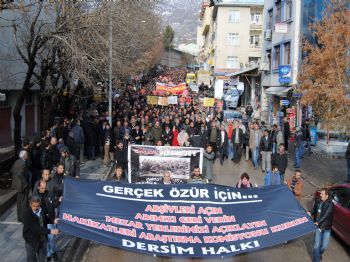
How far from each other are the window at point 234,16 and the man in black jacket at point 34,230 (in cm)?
5631

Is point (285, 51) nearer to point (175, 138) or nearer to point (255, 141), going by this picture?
point (255, 141)

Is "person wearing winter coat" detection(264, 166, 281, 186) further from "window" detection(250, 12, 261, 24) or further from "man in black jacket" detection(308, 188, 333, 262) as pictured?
"window" detection(250, 12, 261, 24)

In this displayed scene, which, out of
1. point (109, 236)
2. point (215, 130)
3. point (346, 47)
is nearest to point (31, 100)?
point (215, 130)

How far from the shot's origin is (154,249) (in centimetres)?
823

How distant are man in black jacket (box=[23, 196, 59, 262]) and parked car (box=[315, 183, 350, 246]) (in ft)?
17.3

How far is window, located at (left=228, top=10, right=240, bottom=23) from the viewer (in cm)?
6100

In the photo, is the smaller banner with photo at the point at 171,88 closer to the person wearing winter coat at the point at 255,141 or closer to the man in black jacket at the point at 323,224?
the person wearing winter coat at the point at 255,141

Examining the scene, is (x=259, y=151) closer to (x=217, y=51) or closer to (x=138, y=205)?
(x=138, y=205)

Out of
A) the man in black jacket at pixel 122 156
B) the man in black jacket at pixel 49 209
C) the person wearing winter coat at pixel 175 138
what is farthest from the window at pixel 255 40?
the man in black jacket at pixel 49 209

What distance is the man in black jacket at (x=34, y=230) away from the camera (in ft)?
24.4

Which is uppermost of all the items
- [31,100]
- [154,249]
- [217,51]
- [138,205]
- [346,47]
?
[217,51]

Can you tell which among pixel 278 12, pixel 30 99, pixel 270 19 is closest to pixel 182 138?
pixel 30 99

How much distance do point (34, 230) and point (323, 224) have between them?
5.19 m

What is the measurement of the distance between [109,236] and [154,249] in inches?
33.2
